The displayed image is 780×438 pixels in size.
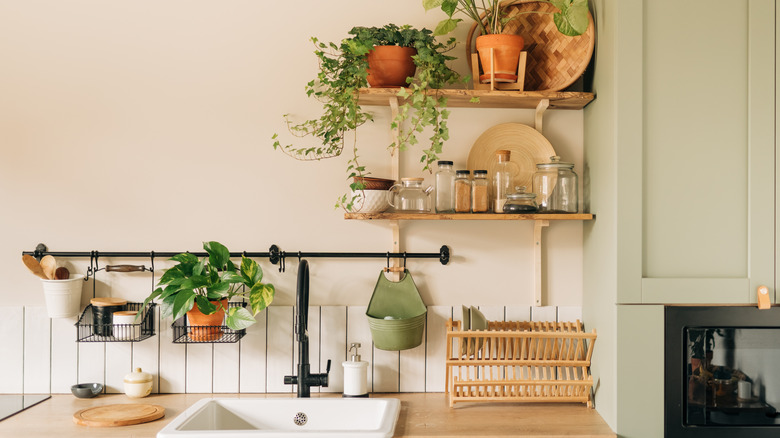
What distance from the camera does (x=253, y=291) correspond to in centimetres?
203

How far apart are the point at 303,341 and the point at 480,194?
745mm

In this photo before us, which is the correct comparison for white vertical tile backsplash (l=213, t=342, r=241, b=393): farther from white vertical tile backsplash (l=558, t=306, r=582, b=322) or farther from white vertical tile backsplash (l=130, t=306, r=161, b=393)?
Result: white vertical tile backsplash (l=558, t=306, r=582, b=322)

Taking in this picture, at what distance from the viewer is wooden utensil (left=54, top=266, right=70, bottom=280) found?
213 centimetres

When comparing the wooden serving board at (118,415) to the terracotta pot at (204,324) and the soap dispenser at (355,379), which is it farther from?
the soap dispenser at (355,379)

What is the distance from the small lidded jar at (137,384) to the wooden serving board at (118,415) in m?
0.12

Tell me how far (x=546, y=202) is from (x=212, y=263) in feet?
3.65

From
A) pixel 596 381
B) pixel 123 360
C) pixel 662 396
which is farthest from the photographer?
pixel 123 360

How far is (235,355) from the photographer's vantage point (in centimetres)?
220

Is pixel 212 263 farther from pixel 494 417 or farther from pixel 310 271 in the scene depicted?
pixel 494 417

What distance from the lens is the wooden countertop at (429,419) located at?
1754 mm

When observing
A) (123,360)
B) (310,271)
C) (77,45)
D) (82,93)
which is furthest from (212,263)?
(77,45)

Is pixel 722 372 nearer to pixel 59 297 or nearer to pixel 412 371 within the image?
Answer: pixel 412 371

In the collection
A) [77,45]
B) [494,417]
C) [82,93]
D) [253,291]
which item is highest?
[77,45]

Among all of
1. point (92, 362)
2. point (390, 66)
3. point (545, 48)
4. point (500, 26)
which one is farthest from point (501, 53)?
point (92, 362)
